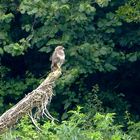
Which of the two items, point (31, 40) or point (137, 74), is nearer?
point (31, 40)

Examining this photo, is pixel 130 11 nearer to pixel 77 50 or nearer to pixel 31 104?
pixel 77 50

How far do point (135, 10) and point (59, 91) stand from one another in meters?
2.01

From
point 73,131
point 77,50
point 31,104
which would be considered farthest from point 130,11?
point 31,104

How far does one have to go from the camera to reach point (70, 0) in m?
10.6

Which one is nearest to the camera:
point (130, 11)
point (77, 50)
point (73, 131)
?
point (73, 131)

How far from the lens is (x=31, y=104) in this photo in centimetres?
577

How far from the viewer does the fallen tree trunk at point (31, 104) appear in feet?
18.6

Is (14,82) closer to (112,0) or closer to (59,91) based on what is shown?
(59,91)

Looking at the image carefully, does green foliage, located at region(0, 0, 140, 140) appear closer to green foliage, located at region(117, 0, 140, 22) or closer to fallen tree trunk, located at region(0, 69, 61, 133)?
green foliage, located at region(117, 0, 140, 22)

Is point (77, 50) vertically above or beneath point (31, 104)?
beneath

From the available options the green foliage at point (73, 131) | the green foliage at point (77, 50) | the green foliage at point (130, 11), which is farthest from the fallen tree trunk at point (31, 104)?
the green foliage at point (130, 11)

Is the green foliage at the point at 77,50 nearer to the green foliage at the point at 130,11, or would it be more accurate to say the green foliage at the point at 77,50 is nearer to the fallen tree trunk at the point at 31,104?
the green foliage at the point at 130,11

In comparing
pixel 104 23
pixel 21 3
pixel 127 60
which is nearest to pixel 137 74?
pixel 127 60

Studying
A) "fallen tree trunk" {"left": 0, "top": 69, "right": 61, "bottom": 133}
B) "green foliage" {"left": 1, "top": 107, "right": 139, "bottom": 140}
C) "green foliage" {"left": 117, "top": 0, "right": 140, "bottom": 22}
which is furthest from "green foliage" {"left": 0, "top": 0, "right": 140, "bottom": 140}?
"fallen tree trunk" {"left": 0, "top": 69, "right": 61, "bottom": 133}
